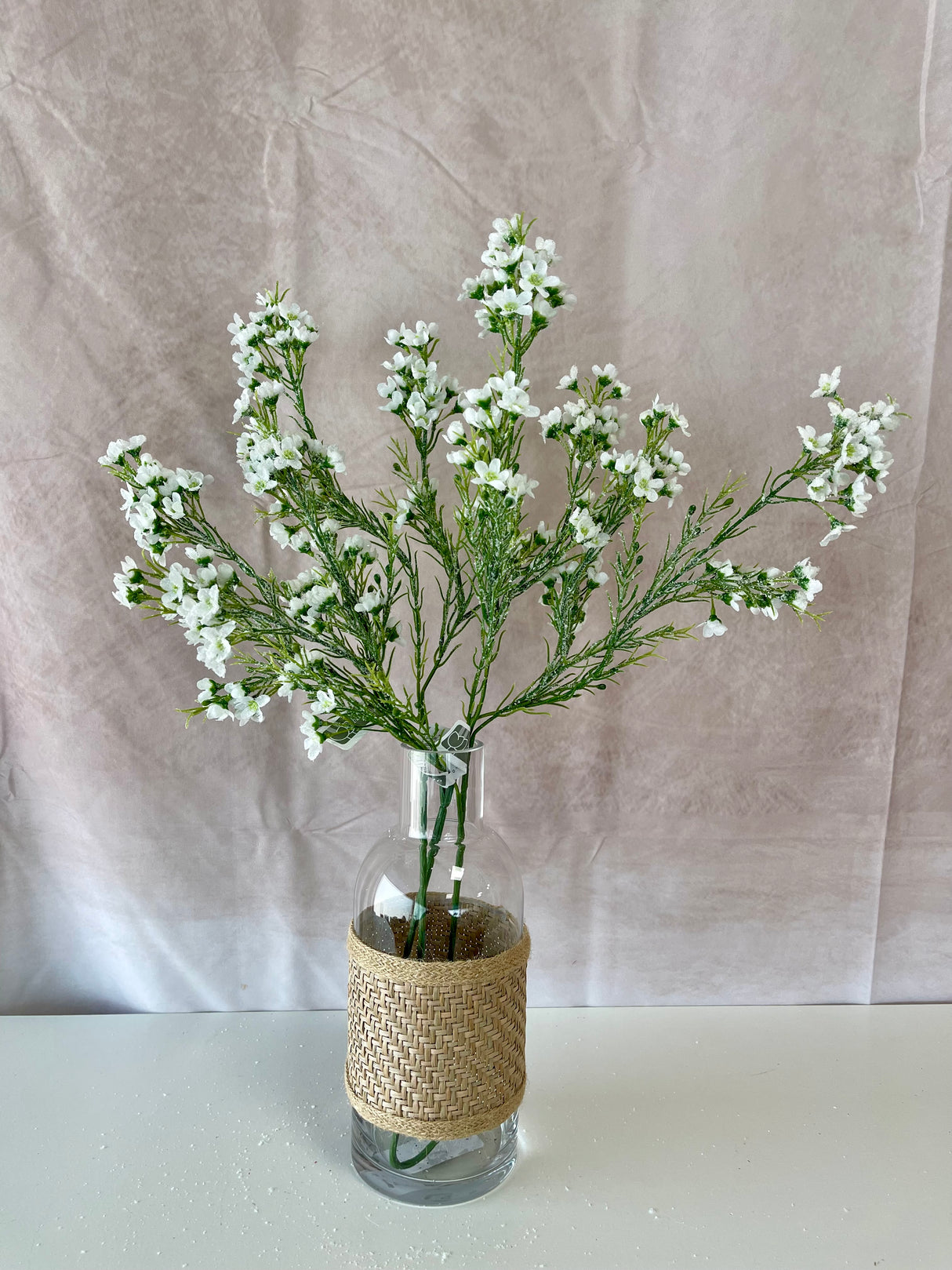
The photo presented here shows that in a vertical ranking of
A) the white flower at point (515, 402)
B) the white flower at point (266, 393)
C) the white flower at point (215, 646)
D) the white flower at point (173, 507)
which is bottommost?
the white flower at point (215, 646)

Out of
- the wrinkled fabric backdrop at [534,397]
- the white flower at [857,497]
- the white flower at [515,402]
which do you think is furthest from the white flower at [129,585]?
the white flower at [857,497]

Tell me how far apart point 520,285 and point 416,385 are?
132 millimetres

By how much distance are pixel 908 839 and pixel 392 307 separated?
82 centimetres

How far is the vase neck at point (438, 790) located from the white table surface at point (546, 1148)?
314mm

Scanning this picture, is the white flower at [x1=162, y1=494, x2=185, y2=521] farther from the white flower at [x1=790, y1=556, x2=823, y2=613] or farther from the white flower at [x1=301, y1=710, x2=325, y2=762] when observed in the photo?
the white flower at [x1=790, y1=556, x2=823, y2=613]

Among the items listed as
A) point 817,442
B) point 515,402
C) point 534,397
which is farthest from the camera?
point 534,397

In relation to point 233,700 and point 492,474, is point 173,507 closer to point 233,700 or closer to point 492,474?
point 233,700

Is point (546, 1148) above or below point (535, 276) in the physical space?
below

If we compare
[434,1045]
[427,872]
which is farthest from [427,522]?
[434,1045]

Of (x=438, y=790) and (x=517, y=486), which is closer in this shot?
(x=517, y=486)

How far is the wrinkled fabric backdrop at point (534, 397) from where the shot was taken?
0.96 meters

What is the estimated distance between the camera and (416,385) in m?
0.84

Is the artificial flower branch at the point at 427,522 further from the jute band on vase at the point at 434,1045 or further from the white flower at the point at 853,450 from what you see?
the jute band on vase at the point at 434,1045

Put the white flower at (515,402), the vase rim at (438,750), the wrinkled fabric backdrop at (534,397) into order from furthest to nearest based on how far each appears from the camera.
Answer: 1. the wrinkled fabric backdrop at (534,397)
2. the vase rim at (438,750)
3. the white flower at (515,402)
